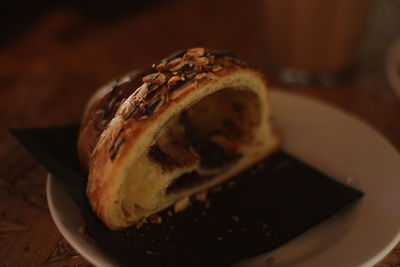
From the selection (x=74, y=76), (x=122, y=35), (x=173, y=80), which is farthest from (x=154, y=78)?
(x=122, y=35)

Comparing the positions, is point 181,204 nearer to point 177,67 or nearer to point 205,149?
point 205,149

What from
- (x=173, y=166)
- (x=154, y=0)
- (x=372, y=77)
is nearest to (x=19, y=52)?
(x=154, y=0)

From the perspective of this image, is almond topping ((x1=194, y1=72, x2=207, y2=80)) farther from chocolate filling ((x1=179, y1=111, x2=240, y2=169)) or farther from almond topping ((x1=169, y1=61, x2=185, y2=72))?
chocolate filling ((x1=179, y1=111, x2=240, y2=169))

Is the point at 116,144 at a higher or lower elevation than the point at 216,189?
higher

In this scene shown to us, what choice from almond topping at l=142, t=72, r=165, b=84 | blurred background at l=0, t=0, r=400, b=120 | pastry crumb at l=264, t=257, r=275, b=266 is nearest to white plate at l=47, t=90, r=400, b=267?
pastry crumb at l=264, t=257, r=275, b=266

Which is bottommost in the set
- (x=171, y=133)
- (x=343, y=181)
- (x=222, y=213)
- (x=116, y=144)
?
(x=343, y=181)

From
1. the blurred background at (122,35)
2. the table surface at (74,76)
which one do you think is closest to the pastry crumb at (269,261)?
the table surface at (74,76)

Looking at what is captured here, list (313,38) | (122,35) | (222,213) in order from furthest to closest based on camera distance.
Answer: (122,35), (313,38), (222,213)
